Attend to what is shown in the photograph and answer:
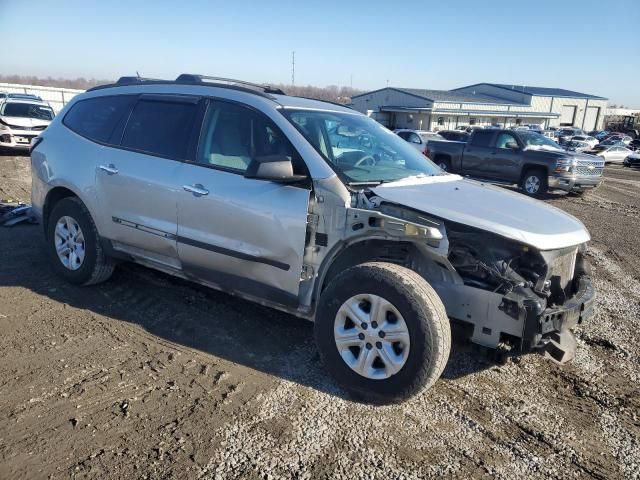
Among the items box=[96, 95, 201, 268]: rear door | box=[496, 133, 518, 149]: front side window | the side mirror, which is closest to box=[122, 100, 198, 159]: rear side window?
box=[96, 95, 201, 268]: rear door

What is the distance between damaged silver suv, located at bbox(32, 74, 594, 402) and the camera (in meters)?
3.22

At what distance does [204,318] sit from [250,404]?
1.37m

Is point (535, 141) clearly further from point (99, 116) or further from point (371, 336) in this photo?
point (371, 336)

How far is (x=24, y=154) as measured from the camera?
16125mm

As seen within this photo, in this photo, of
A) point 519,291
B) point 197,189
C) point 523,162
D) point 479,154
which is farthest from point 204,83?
point 479,154

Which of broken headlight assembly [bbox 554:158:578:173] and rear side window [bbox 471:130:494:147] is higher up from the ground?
rear side window [bbox 471:130:494:147]

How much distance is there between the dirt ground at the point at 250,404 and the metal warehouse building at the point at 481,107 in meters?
49.6

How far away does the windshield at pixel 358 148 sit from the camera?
3.82 m

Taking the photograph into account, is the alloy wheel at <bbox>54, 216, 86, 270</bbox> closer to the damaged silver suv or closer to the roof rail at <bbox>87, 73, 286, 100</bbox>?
the damaged silver suv

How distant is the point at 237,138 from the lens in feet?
13.3

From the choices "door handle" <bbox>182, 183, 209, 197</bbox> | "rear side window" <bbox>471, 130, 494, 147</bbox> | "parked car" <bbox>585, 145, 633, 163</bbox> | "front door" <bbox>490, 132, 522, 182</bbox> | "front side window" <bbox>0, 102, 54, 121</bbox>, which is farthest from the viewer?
"parked car" <bbox>585, 145, 633, 163</bbox>

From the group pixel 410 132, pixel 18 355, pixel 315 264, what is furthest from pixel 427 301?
pixel 410 132

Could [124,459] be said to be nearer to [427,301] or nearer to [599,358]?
[427,301]

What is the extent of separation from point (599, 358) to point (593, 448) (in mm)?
1358
